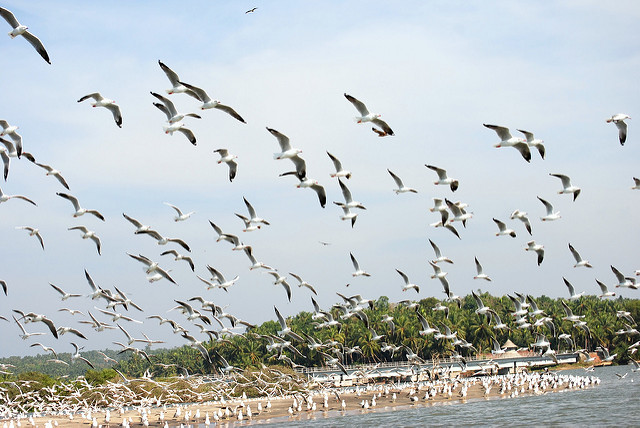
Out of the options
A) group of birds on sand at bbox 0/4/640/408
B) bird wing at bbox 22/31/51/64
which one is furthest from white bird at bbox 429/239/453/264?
bird wing at bbox 22/31/51/64

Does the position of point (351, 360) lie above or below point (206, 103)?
below

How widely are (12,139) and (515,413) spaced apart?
31.4m

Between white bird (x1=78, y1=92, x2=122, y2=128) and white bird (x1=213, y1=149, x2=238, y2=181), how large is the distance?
3.89 meters

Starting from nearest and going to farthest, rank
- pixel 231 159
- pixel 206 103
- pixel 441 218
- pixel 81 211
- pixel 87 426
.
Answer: pixel 206 103 → pixel 231 159 → pixel 81 211 → pixel 441 218 → pixel 87 426

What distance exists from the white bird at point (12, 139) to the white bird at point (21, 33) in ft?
23.2

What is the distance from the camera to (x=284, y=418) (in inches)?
1831

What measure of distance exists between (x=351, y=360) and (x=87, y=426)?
57.3 m

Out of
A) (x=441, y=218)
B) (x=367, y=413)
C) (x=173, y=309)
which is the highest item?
(x=441, y=218)

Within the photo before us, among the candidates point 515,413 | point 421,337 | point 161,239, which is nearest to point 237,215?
point 161,239

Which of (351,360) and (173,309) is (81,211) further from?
(351,360)

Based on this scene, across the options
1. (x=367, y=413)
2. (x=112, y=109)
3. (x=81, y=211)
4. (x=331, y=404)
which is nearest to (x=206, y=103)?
(x=112, y=109)

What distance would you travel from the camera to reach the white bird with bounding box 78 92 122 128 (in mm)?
26241

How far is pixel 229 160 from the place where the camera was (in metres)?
29.5

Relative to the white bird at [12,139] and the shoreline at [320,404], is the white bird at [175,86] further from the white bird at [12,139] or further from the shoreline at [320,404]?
the shoreline at [320,404]
